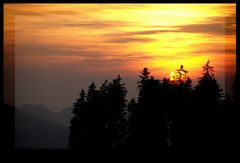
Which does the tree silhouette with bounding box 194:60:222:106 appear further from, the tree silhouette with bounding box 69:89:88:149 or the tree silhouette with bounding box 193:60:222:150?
the tree silhouette with bounding box 69:89:88:149

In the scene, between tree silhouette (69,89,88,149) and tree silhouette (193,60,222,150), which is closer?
tree silhouette (193,60,222,150)

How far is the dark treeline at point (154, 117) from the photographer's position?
58812 mm

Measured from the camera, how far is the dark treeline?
5881 centimetres

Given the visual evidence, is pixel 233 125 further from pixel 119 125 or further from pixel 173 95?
pixel 119 125

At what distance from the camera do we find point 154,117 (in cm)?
6506

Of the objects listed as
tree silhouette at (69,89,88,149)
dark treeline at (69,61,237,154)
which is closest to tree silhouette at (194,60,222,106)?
dark treeline at (69,61,237,154)

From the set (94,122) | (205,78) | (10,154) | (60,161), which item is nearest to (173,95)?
(205,78)

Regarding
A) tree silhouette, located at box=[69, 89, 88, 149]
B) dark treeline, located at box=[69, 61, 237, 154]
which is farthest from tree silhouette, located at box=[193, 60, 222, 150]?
tree silhouette, located at box=[69, 89, 88, 149]

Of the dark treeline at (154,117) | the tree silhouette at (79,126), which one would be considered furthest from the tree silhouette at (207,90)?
the tree silhouette at (79,126)

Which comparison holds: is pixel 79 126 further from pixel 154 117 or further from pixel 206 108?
pixel 206 108

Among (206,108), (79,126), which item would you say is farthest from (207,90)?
(79,126)

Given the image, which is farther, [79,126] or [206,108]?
[79,126]

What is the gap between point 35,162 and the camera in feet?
120

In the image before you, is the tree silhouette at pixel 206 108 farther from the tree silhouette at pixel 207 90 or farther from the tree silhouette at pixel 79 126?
the tree silhouette at pixel 79 126
